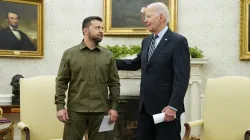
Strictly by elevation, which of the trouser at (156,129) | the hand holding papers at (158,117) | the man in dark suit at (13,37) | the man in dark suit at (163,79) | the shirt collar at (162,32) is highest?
the man in dark suit at (13,37)

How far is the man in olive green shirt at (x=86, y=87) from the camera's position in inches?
105

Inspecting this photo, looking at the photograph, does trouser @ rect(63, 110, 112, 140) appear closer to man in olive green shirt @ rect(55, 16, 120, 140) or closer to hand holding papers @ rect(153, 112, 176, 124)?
man in olive green shirt @ rect(55, 16, 120, 140)

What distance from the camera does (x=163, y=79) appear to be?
2.74m

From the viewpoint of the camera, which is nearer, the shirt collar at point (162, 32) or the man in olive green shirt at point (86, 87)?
the man in olive green shirt at point (86, 87)

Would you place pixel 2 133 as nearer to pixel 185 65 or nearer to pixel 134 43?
pixel 185 65

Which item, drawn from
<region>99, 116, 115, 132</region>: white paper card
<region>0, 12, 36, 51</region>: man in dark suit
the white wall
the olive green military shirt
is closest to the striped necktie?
the olive green military shirt

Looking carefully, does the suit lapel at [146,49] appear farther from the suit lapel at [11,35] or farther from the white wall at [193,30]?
the suit lapel at [11,35]

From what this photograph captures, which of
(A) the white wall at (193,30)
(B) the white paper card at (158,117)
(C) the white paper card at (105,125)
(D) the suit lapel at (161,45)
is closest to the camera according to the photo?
(B) the white paper card at (158,117)

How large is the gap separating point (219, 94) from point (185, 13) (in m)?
2.25

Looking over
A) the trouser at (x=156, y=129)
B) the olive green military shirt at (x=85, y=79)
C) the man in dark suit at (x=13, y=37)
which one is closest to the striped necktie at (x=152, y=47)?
the olive green military shirt at (x=85, y=79)

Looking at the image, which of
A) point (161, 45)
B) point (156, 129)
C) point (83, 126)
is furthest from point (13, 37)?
point (156, 129)

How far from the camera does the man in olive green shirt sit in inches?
105

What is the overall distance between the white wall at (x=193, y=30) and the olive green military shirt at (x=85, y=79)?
2.56 m

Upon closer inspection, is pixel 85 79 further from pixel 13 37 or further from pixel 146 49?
pixel 13 37
